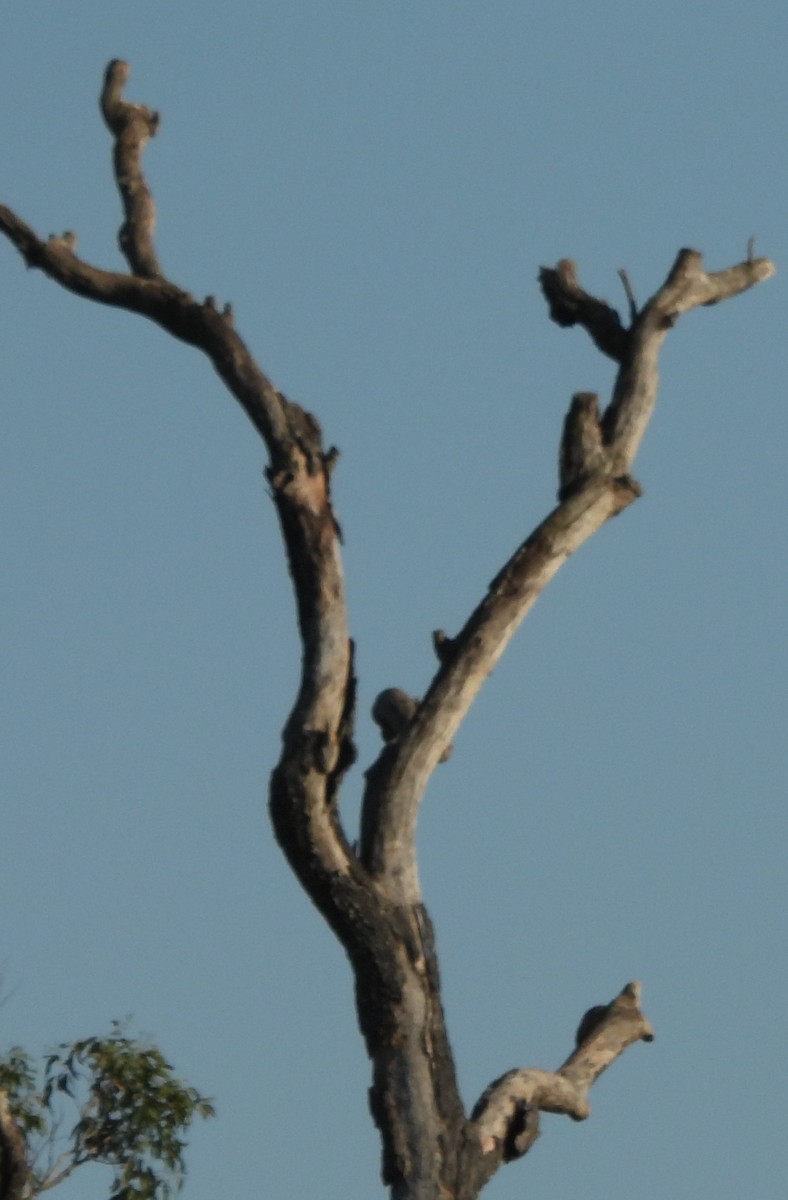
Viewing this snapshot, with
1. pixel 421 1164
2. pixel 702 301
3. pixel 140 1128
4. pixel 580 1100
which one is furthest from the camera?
pixel 140 1128

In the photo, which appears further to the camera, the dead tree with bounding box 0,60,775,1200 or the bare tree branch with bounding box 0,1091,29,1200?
the bare tree branch with bounding box 0,1091,29,1200

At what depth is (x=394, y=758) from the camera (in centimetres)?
953

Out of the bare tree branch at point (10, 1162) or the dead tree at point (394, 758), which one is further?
the bare tree branch at point (10, 1162)

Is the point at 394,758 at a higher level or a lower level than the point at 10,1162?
higher

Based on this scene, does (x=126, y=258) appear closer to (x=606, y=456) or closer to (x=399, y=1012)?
(x=606, y=456)

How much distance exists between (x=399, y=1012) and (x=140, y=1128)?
303 inches

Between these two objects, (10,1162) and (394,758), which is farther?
(10,1162)

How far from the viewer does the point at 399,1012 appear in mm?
9344

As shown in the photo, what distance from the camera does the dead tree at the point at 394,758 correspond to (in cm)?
926

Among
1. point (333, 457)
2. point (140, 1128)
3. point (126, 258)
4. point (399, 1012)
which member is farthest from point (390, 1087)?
point (140, 1128)

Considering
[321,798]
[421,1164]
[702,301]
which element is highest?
[702,301]

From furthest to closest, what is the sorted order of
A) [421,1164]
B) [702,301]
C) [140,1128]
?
[140,1128] → [702,301] → [421,1164]

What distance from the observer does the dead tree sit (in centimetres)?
926

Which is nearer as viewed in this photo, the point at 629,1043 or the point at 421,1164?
the point at 421,1164
